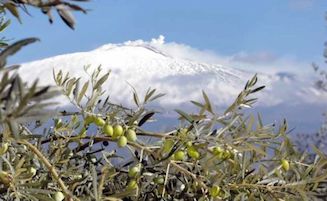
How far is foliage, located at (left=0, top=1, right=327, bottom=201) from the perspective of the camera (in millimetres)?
1015

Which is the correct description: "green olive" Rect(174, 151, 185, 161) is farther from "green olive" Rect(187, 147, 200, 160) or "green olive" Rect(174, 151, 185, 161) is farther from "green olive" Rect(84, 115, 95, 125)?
"green olive" Rect(84, 115, 95, 125)

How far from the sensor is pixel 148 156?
106cm

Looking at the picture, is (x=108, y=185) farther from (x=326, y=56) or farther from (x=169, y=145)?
(x=326, y=56)

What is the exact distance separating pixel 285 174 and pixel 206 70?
1.34 m

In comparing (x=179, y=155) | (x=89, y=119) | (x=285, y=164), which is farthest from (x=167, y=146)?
(x=285, y=164)

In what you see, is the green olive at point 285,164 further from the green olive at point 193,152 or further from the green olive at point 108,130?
A: the green olive at point 108,130

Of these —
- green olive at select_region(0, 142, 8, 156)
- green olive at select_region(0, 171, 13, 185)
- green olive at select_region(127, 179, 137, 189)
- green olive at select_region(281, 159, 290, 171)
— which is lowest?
green olive at select_region(0, 171, 13, 185)

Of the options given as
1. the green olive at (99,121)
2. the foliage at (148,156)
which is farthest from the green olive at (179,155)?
the green olive at (99,121)

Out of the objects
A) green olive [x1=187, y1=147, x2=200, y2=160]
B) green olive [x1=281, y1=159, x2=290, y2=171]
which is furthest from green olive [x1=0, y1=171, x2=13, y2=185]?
green olive [x1=281, y1=159, x2=290, y2=171]

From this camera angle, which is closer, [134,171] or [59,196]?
[59,196]

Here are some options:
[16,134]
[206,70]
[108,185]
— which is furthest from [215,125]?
[206,70]

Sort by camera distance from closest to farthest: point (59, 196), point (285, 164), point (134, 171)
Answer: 1. point (59, 196)
2. point (134, 171)
3. point (285, 164)

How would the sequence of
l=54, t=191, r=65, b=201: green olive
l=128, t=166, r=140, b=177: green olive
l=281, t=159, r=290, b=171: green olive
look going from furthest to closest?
l=281, t=159, r=290, b=171: green olive, l=128, t=166, r=140, b=177: green olive, l=54, t=191, r=65, b=201: green olive

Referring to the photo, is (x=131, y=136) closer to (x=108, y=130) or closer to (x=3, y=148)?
(x=108, y=130)
